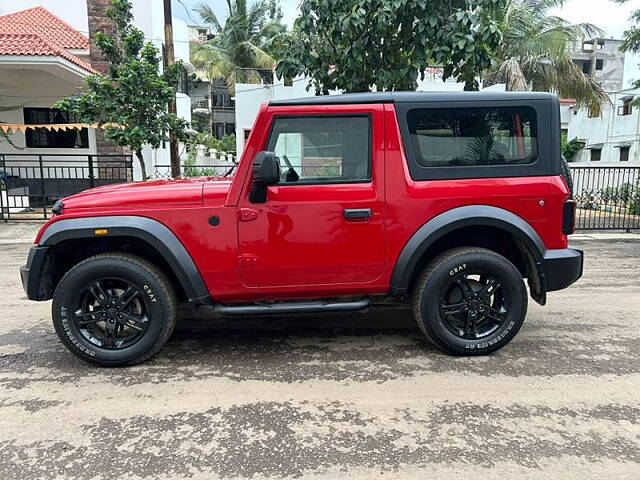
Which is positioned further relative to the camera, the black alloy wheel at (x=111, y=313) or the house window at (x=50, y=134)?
Answer: the house window at (x=50, y=134)

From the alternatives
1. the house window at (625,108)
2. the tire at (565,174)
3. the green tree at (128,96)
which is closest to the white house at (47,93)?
the green tree at (128,96)

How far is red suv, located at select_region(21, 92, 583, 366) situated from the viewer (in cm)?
374

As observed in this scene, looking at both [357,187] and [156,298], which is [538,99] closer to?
[357,187]

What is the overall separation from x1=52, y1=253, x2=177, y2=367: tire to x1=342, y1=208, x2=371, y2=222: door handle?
57.9 inches

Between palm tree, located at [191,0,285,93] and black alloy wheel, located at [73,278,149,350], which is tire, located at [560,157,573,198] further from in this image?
palm tree, located at [191,0,285,93]

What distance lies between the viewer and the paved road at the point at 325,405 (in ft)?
8.76

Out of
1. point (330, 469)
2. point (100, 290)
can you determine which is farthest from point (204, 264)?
point (330, 469)

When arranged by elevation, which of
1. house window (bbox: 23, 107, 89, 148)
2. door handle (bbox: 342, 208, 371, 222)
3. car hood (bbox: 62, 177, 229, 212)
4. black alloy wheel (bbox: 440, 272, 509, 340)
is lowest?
black alloy wheel (bbox: 440, 272, 509, 340)

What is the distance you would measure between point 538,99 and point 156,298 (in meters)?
3.32

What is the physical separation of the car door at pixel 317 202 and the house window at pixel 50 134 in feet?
47.2

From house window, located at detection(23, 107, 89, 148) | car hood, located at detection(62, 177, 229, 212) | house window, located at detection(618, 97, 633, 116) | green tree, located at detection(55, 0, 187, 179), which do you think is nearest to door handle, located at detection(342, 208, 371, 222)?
car hood, located at detection(62, 177, 229, 212)

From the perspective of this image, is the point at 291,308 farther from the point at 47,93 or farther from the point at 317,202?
the point at 47,93

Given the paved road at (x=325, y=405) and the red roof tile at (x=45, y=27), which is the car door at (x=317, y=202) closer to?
the paved road at (x=325, y=405)

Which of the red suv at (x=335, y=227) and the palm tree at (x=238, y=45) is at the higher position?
the palm tree at (x=238, y=45)
